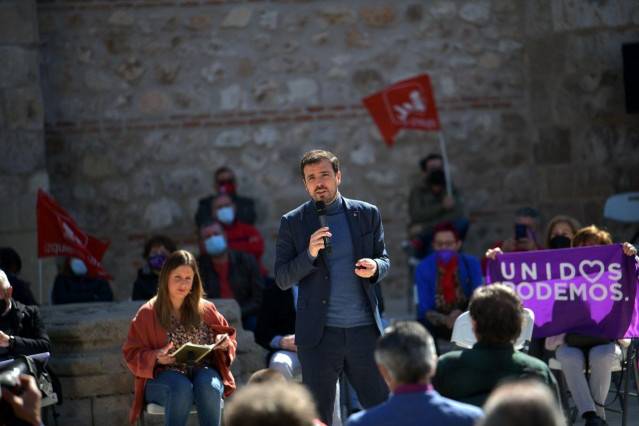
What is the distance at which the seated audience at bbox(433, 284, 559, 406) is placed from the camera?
437cm

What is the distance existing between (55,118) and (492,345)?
322 inches

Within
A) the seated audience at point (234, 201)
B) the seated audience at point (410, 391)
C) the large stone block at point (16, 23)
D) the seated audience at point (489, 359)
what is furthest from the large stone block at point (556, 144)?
the seated audience at point (410, 391)

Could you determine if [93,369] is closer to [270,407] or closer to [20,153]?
[270,407]

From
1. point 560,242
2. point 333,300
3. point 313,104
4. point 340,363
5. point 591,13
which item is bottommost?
point 340,363

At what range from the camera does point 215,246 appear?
9273 millimetres

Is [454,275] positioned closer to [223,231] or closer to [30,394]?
[223,231]

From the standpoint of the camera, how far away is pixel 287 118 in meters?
11.7

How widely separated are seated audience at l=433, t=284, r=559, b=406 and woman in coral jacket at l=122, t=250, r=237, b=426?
1886 millimetres

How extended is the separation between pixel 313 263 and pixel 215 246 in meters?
4.08

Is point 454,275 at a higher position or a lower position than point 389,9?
lower

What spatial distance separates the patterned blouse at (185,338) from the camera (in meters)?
6.06

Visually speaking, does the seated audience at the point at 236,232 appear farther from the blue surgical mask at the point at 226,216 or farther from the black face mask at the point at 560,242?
the black face mask at the point at 560,242

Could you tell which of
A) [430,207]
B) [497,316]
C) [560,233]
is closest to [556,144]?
[430,207]

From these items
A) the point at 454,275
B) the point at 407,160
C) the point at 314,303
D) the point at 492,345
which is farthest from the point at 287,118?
the point at 492,345
